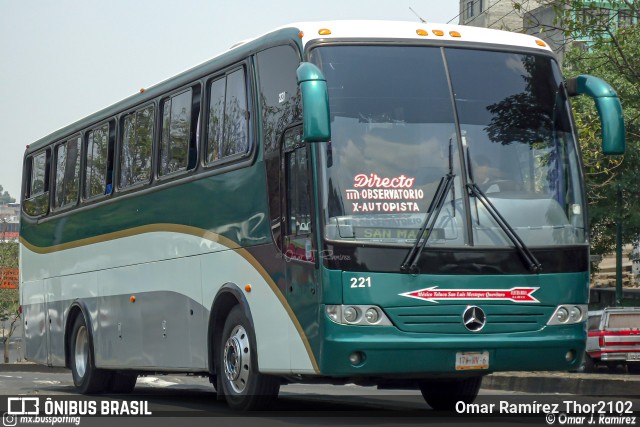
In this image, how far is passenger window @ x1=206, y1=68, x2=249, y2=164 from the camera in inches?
521

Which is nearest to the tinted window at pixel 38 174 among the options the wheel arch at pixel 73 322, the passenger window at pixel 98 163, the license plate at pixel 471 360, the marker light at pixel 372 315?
the passenger window at pixel 98 163

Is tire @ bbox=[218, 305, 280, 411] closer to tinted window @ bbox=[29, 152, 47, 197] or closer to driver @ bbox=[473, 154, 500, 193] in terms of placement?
driver @ bbox=[473, 154, 500, 193]

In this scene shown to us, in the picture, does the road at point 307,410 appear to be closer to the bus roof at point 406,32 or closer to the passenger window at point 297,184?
the passenger window at point 297,184

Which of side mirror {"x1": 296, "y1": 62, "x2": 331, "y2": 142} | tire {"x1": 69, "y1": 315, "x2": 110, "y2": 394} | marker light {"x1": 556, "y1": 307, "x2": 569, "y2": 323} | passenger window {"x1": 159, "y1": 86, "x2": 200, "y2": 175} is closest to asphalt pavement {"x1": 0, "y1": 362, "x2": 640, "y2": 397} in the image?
marker light {"x1": 556, "y1": 307, "x2": 569, "y2": 323}

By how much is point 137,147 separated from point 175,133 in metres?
1.41

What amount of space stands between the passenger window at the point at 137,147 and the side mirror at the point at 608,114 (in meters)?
5.76

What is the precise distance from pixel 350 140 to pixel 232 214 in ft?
7.37

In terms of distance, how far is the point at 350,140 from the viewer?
11547 mm

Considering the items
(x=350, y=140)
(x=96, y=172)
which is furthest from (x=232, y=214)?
(x=96, y=172)

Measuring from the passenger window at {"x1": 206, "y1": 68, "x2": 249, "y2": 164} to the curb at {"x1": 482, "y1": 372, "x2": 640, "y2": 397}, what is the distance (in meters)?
8.72

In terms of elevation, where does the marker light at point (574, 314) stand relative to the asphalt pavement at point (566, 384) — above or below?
above

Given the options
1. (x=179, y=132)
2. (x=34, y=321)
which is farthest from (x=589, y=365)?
(x=179, y=132)

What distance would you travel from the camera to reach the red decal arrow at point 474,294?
11.4 metres

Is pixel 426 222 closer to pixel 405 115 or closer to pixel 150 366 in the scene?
pixel 405 115
